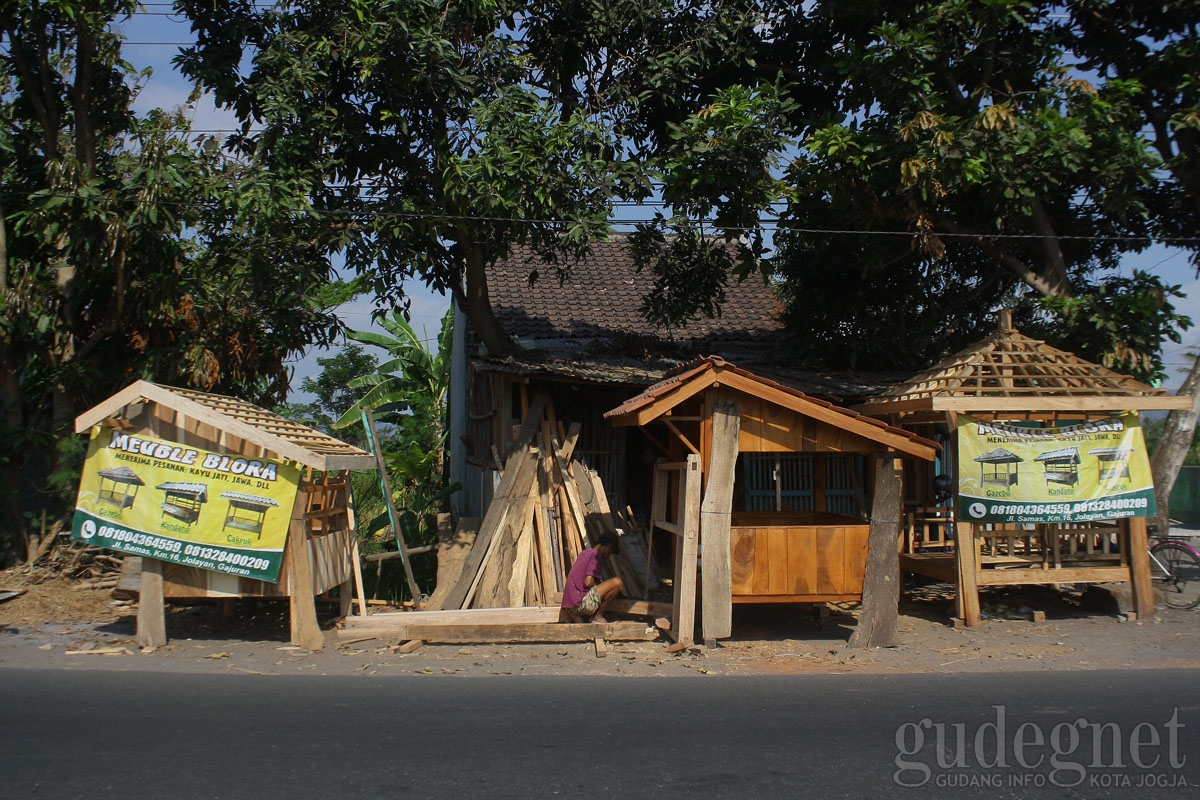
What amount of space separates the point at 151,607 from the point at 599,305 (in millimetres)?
10134

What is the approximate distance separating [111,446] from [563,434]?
5.58m

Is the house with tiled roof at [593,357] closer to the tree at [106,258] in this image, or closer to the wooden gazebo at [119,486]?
the tree at [106,258]

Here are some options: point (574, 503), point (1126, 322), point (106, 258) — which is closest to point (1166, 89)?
point (1126, 322)

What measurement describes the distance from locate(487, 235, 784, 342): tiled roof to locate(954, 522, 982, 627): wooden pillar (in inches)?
258

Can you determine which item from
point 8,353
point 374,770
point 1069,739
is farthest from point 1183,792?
point 8,353

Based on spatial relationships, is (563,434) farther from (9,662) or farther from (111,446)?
(9,662)

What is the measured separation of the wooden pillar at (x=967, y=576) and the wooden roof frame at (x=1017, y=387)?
1386mm

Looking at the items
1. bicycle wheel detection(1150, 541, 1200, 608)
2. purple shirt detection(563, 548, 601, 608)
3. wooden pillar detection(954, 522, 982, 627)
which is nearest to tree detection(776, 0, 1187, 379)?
bicycle wheel detection(1150, 541, 1200, 608)

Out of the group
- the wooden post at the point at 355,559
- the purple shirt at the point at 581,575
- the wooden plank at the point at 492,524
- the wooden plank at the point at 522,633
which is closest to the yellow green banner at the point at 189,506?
the wooden post at the point at 355,559

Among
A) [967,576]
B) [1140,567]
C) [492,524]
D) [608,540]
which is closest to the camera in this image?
[608,540]

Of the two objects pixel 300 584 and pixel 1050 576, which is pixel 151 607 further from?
pixel 1050 576

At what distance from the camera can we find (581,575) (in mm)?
9953

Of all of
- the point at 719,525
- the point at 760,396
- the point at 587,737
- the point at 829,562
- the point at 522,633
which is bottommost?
the point at 587,737

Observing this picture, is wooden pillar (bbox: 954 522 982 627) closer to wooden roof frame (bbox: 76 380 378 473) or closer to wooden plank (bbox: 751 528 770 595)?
wooden plank (bbox: 751 528 770 595)
